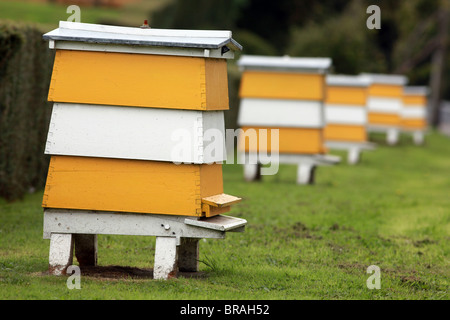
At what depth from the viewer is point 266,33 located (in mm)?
50688

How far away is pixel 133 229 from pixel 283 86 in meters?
10.0

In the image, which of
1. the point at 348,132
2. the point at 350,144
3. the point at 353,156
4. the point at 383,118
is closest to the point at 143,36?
the point at 348,132

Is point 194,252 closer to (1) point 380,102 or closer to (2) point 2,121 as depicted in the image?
(2) point 2,121

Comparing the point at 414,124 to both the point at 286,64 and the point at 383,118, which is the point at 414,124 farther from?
the point at 286,64

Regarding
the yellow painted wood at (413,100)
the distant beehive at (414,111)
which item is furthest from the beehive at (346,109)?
the yellow painted wood at (413,100)

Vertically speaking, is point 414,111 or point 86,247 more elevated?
point 414,111

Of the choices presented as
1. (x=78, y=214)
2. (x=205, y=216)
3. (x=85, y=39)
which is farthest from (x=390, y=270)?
(x=85, y=39)

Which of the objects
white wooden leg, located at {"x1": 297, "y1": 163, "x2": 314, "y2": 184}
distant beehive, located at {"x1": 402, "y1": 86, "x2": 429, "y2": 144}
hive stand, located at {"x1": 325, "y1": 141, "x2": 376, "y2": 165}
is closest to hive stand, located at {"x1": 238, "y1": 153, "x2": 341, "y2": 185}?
white wooden leg, located at {"x1": 297, "y1": 163, "x2": 314, "y2": 184}

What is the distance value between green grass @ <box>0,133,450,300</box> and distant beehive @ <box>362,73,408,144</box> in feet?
43.8

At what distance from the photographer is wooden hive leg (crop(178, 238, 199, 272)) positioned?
8203mm

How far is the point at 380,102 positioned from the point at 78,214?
2373 cm

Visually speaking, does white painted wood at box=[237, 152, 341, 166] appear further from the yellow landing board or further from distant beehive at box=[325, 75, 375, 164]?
the yellow landing board

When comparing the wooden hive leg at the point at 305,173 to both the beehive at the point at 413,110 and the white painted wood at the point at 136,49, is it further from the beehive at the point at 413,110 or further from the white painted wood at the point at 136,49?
the beehive at the point at 413,110

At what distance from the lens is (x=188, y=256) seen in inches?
323
